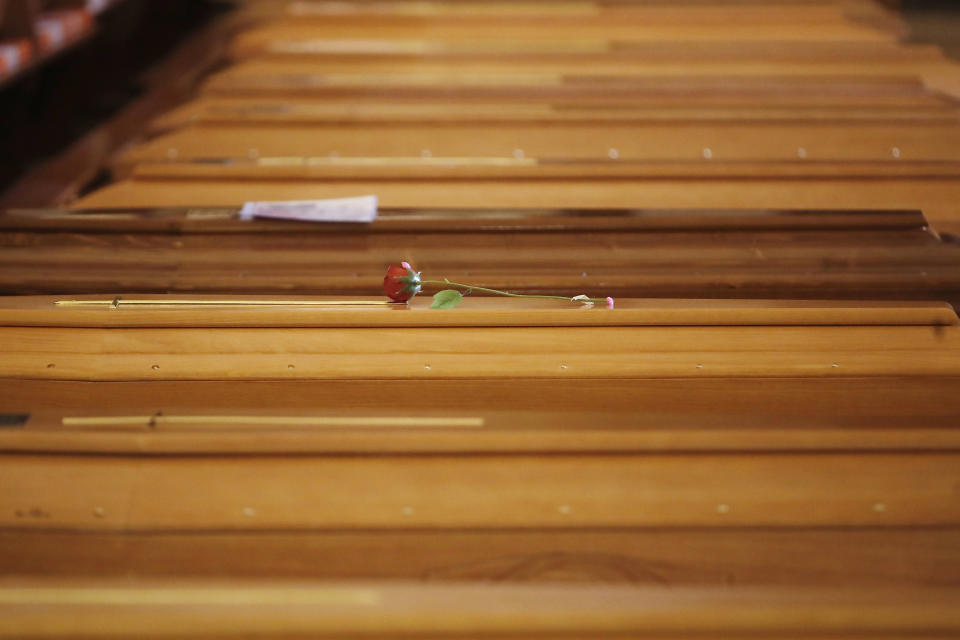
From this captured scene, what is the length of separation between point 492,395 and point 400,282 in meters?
0.22

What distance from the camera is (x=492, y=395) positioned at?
1009mm

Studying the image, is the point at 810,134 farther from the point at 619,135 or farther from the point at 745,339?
the point at 745,339

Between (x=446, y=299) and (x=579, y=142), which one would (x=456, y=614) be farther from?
(x=579, y=142)

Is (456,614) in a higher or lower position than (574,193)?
lower

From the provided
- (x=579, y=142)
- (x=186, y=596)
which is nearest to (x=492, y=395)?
(x=186, y=596)

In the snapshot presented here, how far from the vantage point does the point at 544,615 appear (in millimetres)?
729

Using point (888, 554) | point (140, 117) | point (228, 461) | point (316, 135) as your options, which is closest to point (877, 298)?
point (888, 554)

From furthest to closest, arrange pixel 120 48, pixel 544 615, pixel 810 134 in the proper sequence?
pixel 120 48, pixel 810 134, pixel 544 615

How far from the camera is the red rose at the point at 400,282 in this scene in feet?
3.59

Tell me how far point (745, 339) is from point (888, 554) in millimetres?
338

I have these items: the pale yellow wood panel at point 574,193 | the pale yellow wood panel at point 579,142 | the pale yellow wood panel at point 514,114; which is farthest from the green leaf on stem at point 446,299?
the pale yellow wood panel at point 514,114

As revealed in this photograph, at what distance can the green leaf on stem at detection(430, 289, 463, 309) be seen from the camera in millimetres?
1100

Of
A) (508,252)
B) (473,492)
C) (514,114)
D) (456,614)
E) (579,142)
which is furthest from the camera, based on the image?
(514,114)

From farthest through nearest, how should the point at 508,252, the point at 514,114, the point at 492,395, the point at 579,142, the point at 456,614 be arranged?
the point at 514,114 → the point at 579,142 → the point at 508,252 → the point at 492,395 → the point at 456,614
